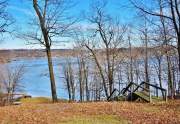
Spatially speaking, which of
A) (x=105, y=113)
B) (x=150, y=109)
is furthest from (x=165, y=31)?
(x=105, y=113)

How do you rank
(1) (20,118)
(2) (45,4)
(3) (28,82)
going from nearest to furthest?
(1) (20,118), (2) (45,4), (3) (28,82)

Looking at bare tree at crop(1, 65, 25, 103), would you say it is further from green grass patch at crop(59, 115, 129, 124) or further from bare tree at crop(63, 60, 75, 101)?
green grass patch at crop(59, 115, 129, 124)

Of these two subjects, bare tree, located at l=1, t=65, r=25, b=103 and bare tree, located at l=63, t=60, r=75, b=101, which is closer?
bare tree, located at l=1, t=65, r=25, b=103

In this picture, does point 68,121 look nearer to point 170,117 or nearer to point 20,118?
point 20,118

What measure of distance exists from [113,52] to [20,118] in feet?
96.7

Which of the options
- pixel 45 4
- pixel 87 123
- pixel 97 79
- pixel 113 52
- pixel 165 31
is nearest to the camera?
pixel 87 123

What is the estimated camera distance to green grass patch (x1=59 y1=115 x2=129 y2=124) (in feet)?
39.7

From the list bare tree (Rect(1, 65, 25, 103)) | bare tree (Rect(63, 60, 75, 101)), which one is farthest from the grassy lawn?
bare tree (Rect(63, 60, 75, 101))

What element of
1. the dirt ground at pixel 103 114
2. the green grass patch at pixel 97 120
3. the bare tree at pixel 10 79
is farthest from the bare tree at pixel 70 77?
the green grass patch at pixel 97 120

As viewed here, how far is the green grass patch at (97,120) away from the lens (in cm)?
1210

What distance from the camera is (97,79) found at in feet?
222

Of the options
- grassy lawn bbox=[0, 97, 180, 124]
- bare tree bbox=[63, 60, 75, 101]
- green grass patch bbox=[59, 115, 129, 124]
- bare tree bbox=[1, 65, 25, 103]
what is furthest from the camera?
bare tree bbox=[63, 60, 75, 101]

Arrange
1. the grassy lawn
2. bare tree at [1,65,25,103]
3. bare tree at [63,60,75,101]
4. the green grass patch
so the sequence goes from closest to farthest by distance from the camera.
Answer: the green grass patch, the grassy lawn, bare tree at [1,65,25,103], bare tree at [63,60,75,101]

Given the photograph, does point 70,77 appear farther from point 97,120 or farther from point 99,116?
point 97,120
